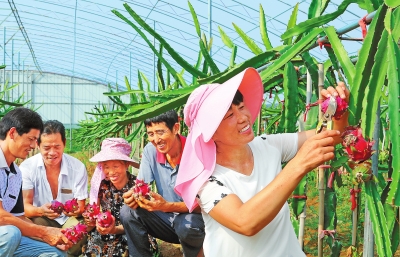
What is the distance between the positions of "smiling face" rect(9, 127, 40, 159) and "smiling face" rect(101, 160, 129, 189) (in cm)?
48

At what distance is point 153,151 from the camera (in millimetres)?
2717

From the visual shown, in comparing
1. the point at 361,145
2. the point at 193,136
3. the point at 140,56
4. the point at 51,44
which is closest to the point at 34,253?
the point at 193,136

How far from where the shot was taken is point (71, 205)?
266 centimetres

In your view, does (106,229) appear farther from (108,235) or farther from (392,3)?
(392,3)

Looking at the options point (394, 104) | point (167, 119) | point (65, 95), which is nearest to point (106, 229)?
point (167, 119)

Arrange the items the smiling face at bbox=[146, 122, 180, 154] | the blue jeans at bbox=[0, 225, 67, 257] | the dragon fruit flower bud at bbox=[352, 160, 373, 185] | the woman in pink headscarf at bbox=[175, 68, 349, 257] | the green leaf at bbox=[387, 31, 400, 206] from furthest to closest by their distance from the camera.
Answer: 1. the smiling face at bbox=[146, 122, 180, 154]
2. the blue jeans at bbox=[0, 225, 67, 257]
3. the woman in pink headscarf at bbox=[175, 68, 349, 257]
4. the dragon fruit flower bud at bbox=[352, 160, 373, 185]
5. the green leaf at bbox=[387, 31, 400, 206]

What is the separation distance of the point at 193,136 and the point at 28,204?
167 cm

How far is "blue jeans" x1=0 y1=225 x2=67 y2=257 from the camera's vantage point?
83.9 inches

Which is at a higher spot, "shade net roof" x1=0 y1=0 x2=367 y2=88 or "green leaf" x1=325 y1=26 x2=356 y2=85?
"shade net roof" x1=0 y1=0 x2=367 y2=88

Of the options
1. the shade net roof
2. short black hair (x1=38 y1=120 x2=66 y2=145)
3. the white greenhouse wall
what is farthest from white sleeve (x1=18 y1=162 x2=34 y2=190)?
the white greenhouse wall

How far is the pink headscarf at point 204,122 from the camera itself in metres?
1.25

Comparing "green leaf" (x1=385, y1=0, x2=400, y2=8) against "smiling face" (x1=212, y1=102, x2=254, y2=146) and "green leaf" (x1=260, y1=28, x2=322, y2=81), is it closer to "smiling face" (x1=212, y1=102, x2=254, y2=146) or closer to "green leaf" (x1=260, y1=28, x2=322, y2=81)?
"green leaf" (x1=260, y1=28, x2=322, y2=81)

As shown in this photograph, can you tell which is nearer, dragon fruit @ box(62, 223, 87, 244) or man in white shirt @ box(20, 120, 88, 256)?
dragon fruit @ box(62, 223, 87, 244)

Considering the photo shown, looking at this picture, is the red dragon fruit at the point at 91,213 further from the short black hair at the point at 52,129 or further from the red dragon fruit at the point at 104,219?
the short black hair at the point at 52,129
